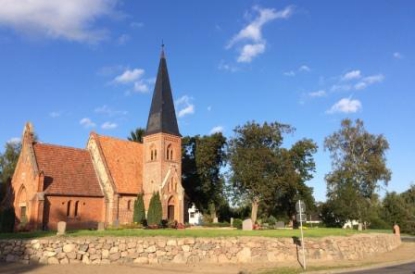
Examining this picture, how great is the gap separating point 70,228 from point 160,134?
47.8 ft

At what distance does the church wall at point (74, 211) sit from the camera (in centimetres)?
3844

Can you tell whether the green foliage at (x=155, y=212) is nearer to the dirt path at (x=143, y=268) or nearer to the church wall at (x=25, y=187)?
the church wall at (x=25, y=187)

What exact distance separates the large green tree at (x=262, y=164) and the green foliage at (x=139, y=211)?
13.8m

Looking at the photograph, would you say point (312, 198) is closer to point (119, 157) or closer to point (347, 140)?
point (347, 140)

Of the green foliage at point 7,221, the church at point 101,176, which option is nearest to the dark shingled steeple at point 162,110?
the church at point 101,176

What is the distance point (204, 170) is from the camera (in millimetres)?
57281

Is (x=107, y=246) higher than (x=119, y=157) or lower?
lower

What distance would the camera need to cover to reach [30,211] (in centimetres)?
3738

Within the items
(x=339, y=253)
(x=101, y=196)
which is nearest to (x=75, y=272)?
(x=339, y=253)

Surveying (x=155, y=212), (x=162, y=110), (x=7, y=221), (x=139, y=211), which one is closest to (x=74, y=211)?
(x=7, y=221)

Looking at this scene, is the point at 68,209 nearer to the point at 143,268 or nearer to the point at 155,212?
the point at 155,212

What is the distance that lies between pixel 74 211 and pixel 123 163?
355 inches

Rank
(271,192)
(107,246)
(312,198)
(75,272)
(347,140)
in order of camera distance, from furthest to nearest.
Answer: (312,198)
(347,140)
(271,192)
(107,246)
(75,272)

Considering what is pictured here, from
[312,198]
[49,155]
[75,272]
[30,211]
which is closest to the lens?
[75,272]
